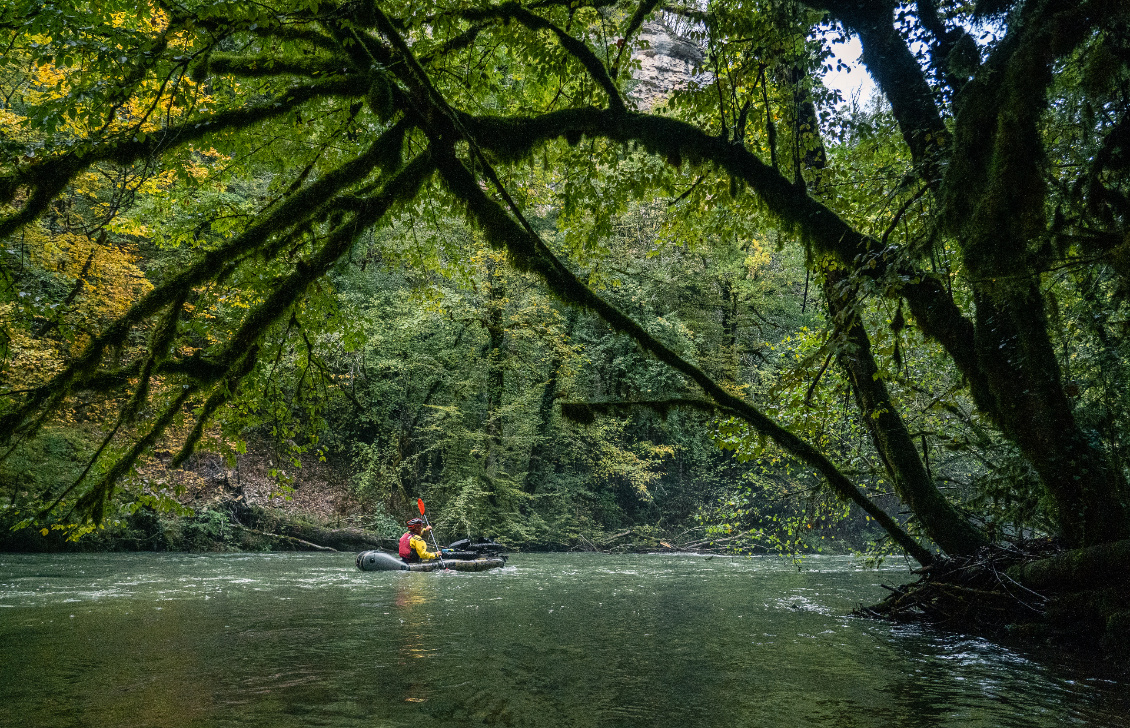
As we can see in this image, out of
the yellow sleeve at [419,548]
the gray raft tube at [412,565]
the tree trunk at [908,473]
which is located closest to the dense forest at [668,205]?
the tree trunk at [908,473]

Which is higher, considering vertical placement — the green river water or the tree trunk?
the tree trunk

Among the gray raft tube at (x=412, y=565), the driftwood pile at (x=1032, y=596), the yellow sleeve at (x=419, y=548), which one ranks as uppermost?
the driftwood pile at (x=1032, y=596)

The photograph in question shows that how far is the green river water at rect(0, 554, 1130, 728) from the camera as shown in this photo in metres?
3.90

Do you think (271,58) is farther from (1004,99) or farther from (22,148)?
(1004,99)

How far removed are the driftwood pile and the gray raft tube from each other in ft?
29.8

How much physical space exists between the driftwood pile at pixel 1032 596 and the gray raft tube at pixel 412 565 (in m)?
9.09

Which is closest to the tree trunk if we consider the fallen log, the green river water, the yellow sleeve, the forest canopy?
the forest canopy

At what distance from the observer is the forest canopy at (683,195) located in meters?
3.98

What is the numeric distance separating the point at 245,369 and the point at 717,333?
70.7 feet

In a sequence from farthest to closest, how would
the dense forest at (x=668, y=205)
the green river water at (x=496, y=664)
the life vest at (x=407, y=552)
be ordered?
the life vest at (x=407, y=552) < the dense forest at (x=668, y=205) < the green river water at (x=496, y=664)

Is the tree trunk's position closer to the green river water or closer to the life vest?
the green river water

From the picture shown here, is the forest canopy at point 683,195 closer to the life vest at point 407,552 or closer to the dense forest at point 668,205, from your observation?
the dense forest at point 668,205

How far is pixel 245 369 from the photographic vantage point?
5316 mm

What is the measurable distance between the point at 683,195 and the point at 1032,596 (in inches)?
204
